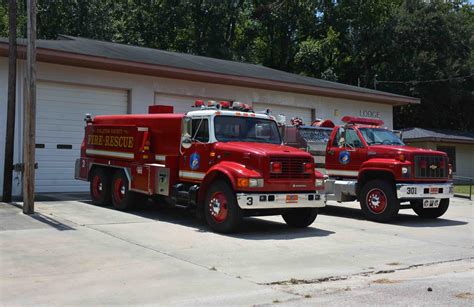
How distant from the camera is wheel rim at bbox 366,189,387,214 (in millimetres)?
13453

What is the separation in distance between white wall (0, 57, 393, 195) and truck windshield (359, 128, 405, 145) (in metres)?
8.12

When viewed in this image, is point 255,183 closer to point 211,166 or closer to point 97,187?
point 211,166

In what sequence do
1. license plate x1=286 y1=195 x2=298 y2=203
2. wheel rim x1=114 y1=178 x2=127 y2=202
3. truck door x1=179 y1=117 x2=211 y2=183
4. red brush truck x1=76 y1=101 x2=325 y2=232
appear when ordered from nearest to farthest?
red brush truck x1=76 y1=101 x2=325 y2=232 < license plate x1=286 y1=195 x2=298 y2=203 < truck door x1=179 y1=117 x2=211 y2=183 < wheel rim x1=114 y1=178 x2=127 y2=202

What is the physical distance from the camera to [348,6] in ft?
143

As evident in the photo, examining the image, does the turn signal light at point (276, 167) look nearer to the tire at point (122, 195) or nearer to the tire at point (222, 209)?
the tire at point (222, 209)

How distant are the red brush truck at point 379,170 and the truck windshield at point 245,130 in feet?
3.28

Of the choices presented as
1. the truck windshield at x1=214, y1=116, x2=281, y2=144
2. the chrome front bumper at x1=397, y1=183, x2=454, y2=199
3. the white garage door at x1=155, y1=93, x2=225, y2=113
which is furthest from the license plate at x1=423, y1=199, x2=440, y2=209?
the white garage door at x1=155, y1=93, x2=225, y2=113

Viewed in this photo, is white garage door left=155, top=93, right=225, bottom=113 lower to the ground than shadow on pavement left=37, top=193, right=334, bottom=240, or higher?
higher

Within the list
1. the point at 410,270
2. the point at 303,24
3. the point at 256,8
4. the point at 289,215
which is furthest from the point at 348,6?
the point at 410,270

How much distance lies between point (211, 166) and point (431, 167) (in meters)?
5.60

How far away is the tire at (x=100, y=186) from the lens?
48.2 feet

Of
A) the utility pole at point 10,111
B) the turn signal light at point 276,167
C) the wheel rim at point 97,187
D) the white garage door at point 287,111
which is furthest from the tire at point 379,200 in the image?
the white garage door at point 287,111

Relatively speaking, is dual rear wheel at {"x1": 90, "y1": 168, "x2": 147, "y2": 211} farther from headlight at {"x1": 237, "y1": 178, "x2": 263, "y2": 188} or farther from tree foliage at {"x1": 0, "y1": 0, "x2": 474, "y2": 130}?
tree foliage at {"x1": 0, "y1": 0, "x2": 474, "y2": 130}

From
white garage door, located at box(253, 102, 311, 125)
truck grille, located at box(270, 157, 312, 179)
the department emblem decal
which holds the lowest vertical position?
truck grille, located at box(270, 157, 312, 179)
